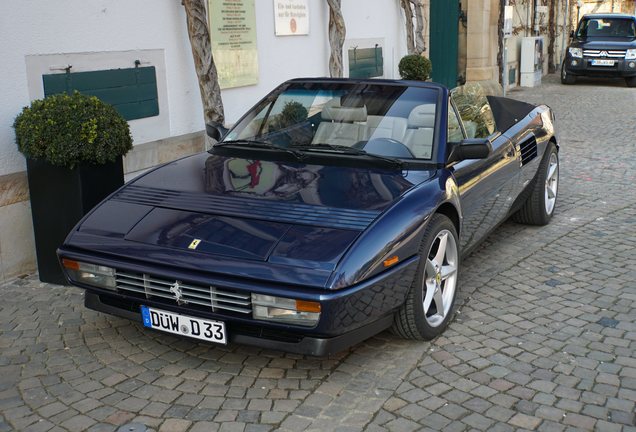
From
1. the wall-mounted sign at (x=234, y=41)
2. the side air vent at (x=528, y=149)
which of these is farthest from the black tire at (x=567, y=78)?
the side air vent at (x=528, y=149)

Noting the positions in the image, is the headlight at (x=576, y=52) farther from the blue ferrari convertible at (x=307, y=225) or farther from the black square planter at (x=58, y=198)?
the black square planter at (x=58, y=198)

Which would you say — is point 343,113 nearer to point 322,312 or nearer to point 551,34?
point 322,312

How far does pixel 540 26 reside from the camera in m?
24.5

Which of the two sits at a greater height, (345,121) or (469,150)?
(345,121)

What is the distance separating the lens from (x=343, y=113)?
5016mm

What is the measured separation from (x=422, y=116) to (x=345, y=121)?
0.51 m

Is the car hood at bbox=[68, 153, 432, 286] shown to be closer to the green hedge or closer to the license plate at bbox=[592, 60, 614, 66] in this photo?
the green hedge

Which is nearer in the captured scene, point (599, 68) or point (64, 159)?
point (64, 159)

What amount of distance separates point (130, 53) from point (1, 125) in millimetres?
1681

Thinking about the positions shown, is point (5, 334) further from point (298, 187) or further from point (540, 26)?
point (540, 26)

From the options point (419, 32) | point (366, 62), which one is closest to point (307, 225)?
point (366, 62)

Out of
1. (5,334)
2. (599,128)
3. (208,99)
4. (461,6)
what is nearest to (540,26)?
(461,6)

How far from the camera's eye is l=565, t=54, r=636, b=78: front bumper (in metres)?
20.7

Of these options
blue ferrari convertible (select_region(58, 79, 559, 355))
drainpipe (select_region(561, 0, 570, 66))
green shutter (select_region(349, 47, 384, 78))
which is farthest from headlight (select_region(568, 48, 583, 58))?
blue ferrari convertible (select_region(58, 79, 559, 355))
